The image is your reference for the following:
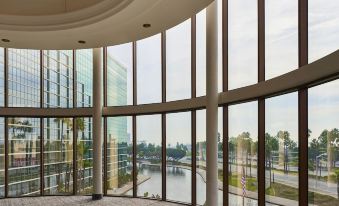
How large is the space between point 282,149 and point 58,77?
8697 millimetres

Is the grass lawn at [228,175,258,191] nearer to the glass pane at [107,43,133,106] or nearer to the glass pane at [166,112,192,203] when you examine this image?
the glass pane at [166,112,192,203]

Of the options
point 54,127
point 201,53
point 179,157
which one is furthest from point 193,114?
point 54,127

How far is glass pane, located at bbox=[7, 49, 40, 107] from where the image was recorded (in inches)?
464

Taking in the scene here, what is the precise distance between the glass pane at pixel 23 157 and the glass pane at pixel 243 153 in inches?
283

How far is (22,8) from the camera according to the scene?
7.92 m

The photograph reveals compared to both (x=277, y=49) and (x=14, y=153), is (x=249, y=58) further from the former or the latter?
(x=14, y=153)

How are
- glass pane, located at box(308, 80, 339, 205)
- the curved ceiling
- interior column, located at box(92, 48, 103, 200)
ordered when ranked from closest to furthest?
glass pane, located at box(308, 80, 339, 205), the curved ceiling, interior column, located at box(92, 48, 103, 200)

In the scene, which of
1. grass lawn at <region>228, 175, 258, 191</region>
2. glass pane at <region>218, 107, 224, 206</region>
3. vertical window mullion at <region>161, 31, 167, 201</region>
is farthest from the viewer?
vertical window mullion at <region>161, 31, 167, 201</region>

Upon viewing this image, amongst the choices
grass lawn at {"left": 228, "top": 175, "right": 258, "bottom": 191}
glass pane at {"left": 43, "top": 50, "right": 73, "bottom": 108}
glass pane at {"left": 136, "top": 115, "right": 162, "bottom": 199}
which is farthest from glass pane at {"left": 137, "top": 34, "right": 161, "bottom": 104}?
grass lawn at {"left": 228, "top": 175, "right": 258, "bottom": 191}

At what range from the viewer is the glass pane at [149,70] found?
432 inches

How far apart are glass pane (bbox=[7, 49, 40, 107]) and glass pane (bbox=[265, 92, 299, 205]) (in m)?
8.45

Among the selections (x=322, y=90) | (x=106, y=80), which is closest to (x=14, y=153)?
(x=106, y=80)

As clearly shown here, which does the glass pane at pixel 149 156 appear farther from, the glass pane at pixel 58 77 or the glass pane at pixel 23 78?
the glass pane at pixel 23 78

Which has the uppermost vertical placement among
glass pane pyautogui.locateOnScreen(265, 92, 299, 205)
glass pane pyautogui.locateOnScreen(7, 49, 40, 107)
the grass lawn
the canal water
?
glass pane pyautogui.locateOnScreen(7, 49, 40, 107)
